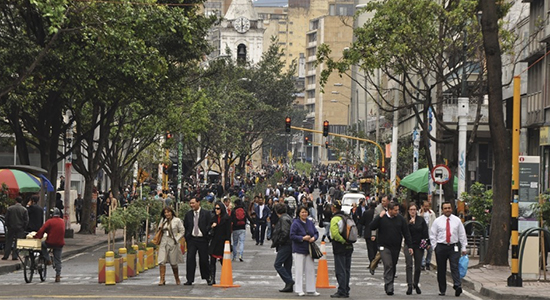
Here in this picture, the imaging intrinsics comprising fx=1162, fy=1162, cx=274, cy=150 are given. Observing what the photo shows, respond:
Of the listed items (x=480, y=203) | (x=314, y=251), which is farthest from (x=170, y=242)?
(x=480, y=203)

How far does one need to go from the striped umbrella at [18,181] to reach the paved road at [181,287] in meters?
4.99

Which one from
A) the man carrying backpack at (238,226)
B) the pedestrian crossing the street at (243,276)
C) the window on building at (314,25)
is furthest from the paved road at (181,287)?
the window on building at (314,25)

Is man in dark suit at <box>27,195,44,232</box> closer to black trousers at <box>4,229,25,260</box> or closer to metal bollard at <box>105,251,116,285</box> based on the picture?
black trousers at <box>4,229,25,260</box>

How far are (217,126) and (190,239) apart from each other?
5129 cm

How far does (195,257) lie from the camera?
2212cm

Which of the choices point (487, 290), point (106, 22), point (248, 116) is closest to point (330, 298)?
point (487, 290)

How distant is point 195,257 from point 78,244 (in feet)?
Result: 53.3

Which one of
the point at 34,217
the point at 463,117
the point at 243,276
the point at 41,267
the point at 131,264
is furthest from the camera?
the point at 463,117

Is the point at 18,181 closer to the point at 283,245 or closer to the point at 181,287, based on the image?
the point at 181,287

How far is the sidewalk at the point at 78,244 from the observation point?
27.1 metres

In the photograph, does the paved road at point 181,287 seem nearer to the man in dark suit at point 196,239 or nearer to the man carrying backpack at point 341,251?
the man in dark suit at point 196,239

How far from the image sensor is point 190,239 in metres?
22.1

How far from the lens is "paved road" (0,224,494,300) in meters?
19.3

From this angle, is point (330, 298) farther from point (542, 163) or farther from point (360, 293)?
point (542, 163)
